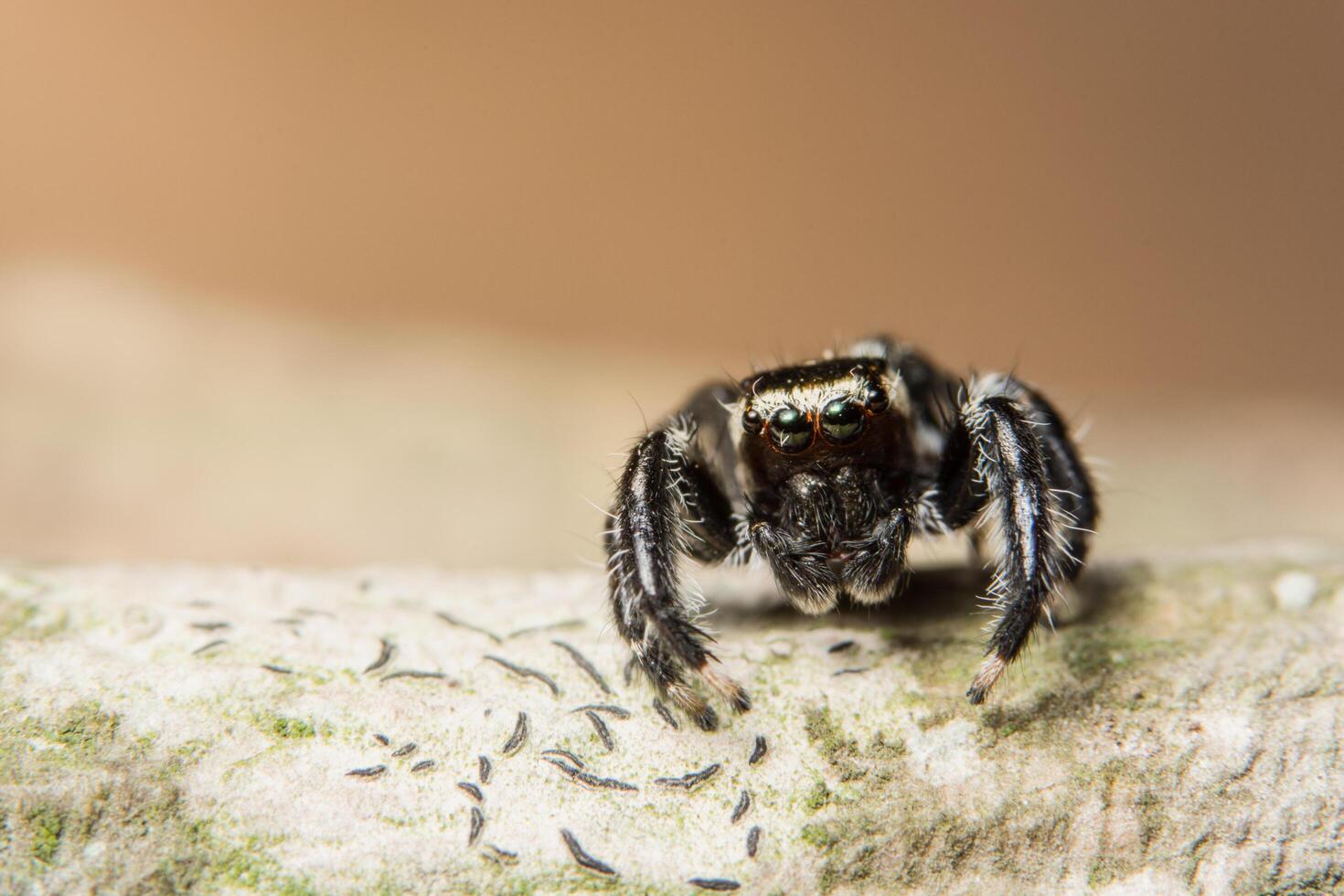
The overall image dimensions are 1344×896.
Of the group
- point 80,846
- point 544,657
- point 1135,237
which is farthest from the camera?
point 1135,237

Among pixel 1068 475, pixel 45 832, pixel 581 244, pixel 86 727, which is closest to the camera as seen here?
pixel 45 832

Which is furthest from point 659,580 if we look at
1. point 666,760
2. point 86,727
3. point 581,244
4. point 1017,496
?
point 581,244

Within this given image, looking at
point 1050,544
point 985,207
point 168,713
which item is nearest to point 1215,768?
point 1050,544

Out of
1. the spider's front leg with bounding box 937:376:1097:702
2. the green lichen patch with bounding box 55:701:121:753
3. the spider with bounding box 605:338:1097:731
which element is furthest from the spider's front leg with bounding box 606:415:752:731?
the green lichen patch with bounding box 55:701:121:753

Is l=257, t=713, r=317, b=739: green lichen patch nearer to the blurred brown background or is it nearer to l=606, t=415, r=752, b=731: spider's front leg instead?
l=606, t=415, r=752, b=731: spider's front leg

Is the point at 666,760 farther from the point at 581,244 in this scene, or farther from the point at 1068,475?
the point at 581,244

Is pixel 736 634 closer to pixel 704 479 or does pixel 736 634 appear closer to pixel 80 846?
pixel 704 479
